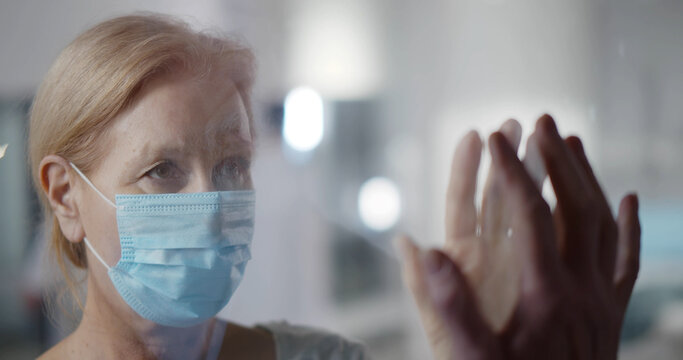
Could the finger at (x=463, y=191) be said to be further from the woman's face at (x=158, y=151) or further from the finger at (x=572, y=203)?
the woman's face at (x=158, y=151)

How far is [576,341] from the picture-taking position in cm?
56

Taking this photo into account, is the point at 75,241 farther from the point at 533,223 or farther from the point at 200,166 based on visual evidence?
the point at 533,223

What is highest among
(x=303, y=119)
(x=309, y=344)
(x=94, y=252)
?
(x=303, y=119)

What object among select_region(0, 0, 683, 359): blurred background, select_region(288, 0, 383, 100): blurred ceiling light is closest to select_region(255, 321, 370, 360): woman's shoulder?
select_region(0, 0, 683, 359): blurred background

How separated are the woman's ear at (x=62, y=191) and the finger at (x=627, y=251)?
689 millimetres

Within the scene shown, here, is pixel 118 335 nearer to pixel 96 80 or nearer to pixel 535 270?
pixel 96 80


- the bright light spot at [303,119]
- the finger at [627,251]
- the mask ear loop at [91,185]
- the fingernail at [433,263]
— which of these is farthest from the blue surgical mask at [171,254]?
the finger at [627,251]

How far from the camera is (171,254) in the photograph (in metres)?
0.60

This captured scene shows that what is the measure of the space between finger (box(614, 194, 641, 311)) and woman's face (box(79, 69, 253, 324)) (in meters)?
0.54

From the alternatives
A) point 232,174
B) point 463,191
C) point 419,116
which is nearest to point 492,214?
point 463,191

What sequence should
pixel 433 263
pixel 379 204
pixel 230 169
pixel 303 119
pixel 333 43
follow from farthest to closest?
1. pixel 379 204
2. pixel 333 43
3. pixel 303 119
4. pixel 230 169
5. pixel 433 263

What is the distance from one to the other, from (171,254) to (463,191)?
0.36 metres

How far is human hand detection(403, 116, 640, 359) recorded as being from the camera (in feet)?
1.71

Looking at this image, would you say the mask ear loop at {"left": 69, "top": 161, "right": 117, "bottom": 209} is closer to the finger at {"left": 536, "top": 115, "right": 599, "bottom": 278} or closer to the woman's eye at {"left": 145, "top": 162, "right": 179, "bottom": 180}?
the woman's eye at {"left": 145, "top": 162, "right": 179, "bottom": 180}
